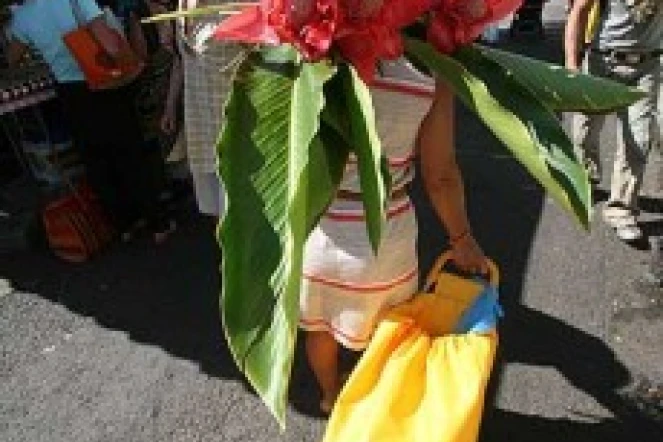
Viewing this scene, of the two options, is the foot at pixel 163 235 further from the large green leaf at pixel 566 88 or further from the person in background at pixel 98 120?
the large green leaf at pixel 566 88

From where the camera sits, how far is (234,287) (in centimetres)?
158

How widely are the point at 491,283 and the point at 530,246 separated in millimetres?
1988

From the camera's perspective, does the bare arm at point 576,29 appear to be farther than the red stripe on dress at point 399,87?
Yes

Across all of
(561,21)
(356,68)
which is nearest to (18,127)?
(356,68)

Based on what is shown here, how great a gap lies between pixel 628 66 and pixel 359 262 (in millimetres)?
2363

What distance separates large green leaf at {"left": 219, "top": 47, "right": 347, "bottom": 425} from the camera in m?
1.53

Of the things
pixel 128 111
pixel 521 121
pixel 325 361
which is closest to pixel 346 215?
pixel 325 361

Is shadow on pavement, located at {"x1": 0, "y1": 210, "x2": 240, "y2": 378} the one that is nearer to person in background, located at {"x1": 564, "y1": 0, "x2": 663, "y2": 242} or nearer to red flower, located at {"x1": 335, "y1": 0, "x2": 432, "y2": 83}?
person in background, located at {"x1": 564, "y1": 0, "x2": 663, "y2": 242}

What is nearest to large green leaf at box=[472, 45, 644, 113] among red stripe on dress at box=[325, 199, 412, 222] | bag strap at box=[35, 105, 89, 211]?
red stripe on dress at box=[325, 199, 412, 222]

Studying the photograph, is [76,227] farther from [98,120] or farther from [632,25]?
[632,25]

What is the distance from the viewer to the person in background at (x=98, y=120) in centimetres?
431

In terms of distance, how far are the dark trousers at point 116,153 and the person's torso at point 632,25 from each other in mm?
2381

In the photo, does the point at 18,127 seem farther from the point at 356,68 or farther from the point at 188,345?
the point at 356,68

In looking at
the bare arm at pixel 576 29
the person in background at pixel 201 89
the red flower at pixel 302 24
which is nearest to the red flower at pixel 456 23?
the red flower at pixel 302 24
